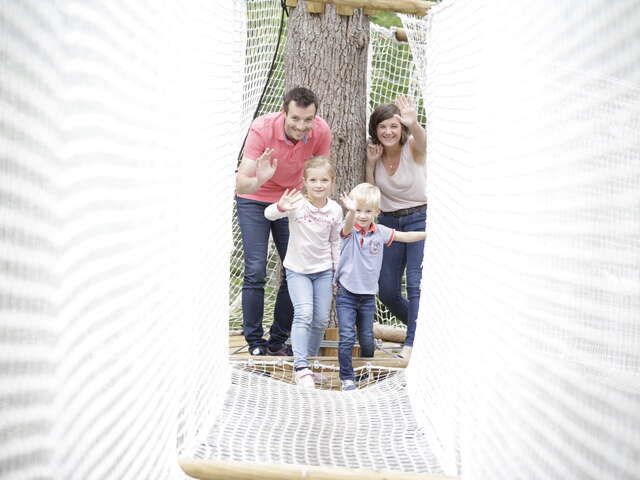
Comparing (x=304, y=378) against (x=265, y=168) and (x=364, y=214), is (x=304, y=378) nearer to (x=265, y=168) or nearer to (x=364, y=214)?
(x=364, y=214)

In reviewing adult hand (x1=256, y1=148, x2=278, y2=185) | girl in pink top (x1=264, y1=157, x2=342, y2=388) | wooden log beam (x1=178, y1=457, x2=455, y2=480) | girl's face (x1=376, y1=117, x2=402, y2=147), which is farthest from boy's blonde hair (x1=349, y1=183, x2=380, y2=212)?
wooden log beam (x1=178, y1=457, x2=455, y2=480)

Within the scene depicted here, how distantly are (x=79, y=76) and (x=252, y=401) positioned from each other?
1536mm

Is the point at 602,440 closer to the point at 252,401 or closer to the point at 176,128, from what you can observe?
the point at 176,128

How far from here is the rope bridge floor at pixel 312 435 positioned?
1.56m

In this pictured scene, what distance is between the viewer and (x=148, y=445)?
4.58 feet

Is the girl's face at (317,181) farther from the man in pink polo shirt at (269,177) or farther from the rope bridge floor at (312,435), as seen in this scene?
the rope bridge floor at (312,435)

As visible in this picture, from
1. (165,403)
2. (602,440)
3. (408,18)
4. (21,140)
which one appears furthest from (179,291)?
(408,18)

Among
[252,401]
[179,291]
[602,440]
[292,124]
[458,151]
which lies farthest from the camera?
[292,124]

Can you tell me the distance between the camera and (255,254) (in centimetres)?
309

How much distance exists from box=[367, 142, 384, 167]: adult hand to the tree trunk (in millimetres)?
132

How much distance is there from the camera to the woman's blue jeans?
9.44ft

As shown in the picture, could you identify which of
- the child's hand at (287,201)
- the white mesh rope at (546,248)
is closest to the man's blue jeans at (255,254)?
the child's hand at (287,201)

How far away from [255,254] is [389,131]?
0.88 m

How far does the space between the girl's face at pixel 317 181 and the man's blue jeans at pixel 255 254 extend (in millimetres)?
245
